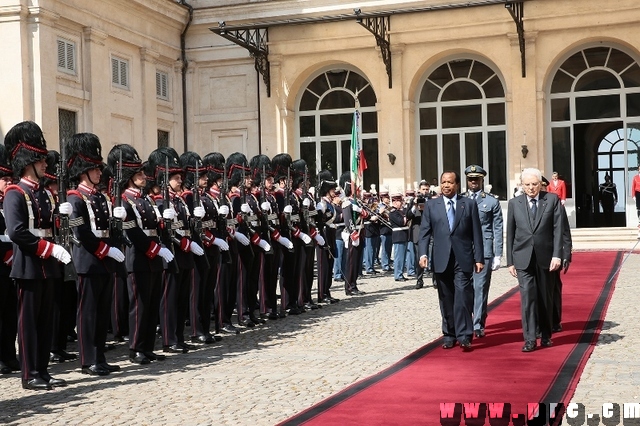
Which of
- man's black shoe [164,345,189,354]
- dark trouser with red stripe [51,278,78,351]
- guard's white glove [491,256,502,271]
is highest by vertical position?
guard's white glove [491,256,502,271]

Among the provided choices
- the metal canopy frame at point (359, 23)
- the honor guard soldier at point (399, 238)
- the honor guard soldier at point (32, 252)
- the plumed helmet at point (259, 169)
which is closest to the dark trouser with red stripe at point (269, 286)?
the plumed helmet at point (259, 169)

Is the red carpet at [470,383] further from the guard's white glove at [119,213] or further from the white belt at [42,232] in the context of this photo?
the white belt at [42,232]

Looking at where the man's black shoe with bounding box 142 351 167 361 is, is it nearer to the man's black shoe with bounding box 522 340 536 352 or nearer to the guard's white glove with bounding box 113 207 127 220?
the guard's white glove with bounding box 113 207 127 220

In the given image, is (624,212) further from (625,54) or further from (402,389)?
(402,389)

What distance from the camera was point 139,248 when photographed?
9.16 metres

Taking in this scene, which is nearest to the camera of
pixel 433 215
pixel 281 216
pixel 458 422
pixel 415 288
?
pixel 458 422

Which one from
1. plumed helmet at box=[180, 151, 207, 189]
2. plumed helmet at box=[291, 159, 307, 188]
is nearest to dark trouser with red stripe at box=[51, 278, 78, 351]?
plumed helmet at box=[180, 151, 207, 189]

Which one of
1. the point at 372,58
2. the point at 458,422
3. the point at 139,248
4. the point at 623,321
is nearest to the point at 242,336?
the point at 139,248

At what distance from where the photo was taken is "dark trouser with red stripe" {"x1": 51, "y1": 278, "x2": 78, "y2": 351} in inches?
377

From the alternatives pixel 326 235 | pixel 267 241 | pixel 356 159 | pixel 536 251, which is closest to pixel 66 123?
pixel 356 159

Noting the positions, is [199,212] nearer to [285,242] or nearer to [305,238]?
[285,242]

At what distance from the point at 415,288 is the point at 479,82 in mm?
11805

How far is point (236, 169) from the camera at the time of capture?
12047 millimetres

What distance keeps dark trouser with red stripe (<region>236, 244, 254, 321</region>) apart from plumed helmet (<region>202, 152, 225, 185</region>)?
34.3 inches
